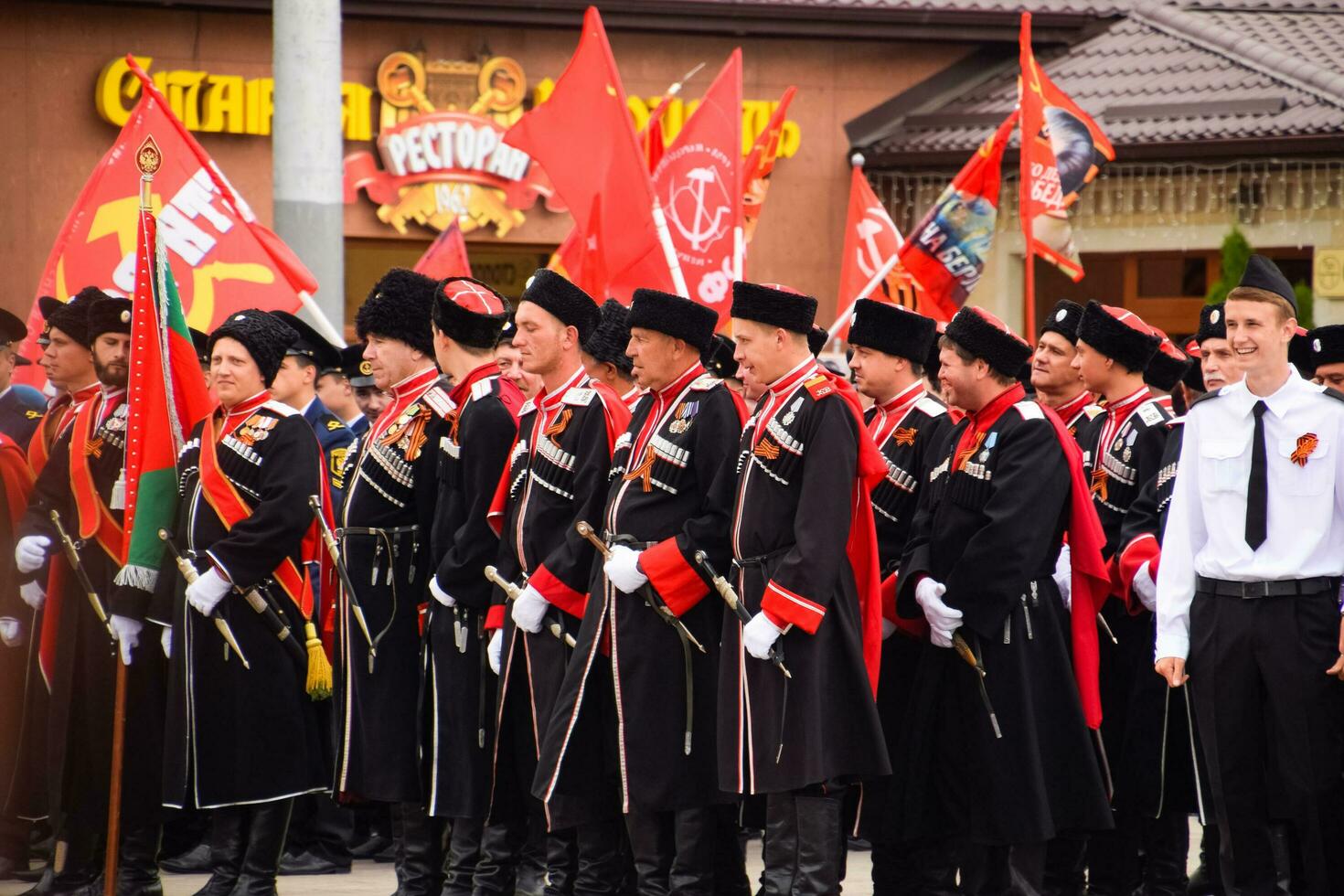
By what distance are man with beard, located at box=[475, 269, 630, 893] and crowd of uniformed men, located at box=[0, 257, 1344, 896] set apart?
1 centimetres

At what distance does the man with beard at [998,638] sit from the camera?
22.1 ft

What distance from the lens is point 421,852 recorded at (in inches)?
293

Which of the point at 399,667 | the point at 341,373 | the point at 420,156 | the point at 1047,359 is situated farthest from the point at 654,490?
the point at 420,156

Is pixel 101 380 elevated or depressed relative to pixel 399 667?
elevated

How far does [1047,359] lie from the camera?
798 cm

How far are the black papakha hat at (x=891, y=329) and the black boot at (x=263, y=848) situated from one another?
2.74 meters

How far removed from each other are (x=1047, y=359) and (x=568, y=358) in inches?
77.7

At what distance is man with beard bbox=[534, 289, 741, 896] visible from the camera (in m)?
6.55

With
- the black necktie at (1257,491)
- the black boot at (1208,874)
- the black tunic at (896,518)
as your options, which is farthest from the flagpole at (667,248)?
the black necktie at (1257,491)

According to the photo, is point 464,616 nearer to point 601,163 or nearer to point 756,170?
point 601,163

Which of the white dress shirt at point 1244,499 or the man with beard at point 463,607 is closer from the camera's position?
the white dress shirt at point 1244,499

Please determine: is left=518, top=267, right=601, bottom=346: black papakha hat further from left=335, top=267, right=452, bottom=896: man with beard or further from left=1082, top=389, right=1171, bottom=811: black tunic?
left=1082, top=389, right=1171, bottom=811: black tunic

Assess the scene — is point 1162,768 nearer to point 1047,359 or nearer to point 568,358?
point 1047,359

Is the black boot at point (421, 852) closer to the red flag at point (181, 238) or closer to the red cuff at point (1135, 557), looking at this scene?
the red cuff at point (1135, 557)
